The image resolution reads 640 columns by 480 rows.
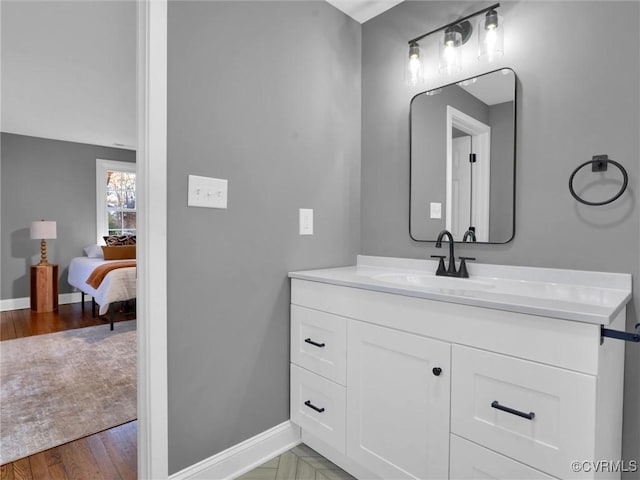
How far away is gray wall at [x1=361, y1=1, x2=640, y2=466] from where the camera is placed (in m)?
1.29

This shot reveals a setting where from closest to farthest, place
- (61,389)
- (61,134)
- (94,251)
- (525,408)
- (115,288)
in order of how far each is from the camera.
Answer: (525,408) < (61,389) < (115,288) < (61,134) < (94,251)

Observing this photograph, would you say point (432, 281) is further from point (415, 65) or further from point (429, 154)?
point (415, 65)

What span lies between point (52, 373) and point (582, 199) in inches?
136

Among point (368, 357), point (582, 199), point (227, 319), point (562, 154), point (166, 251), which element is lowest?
point (368, 357)

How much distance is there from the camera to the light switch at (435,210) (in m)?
1.85

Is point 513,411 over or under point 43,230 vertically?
under

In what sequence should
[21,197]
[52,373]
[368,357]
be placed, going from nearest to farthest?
[368,357]
[52,373]
[21,197]

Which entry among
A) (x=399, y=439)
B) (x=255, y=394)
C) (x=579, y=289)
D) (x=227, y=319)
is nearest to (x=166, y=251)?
(x=227, y=319)

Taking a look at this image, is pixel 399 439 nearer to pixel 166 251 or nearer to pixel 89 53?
pixel 166 251

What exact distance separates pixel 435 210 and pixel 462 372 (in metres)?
0.92

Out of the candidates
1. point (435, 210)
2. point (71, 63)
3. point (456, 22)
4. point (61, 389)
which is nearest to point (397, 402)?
point (435, 210)

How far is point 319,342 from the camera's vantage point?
1.66m

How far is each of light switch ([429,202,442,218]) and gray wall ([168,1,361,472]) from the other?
0.51 m

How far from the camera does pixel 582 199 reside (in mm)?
1395
